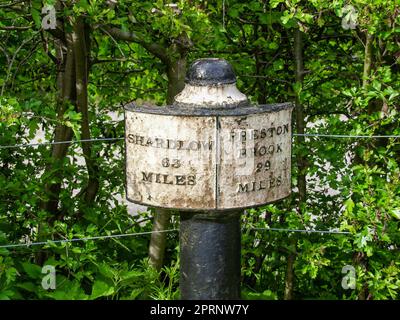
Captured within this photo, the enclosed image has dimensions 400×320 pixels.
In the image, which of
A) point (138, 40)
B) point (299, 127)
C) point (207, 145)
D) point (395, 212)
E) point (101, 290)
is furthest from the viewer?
point (299, 127)

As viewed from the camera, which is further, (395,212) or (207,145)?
(395,212)

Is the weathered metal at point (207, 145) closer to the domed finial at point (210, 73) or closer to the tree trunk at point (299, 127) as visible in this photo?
the domed finial at point (210, 73)

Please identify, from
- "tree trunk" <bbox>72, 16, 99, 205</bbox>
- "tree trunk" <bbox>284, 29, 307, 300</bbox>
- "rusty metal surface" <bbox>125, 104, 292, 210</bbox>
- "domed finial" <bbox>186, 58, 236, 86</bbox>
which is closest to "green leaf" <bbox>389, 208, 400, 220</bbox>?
"tree trunk" <bbox>284, 29, 307, 300</bbox>

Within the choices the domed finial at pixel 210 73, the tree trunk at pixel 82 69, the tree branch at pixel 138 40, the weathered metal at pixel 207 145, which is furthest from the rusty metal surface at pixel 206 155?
the tree trunk at pixel 82 69

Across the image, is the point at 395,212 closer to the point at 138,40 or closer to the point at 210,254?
the point at 210,254

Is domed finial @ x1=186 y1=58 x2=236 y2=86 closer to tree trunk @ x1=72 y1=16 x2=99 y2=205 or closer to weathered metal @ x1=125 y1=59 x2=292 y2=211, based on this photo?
weathered metal @ x1=125 y1=59 x2=292 y2=211

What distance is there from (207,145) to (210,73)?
0.32 meters

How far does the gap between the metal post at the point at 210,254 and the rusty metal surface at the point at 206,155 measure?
0.48ft

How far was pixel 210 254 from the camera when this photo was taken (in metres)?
3.95

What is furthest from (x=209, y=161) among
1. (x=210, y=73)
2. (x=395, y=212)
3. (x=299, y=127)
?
(x=299, y=127)

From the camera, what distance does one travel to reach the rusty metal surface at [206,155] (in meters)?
3.71

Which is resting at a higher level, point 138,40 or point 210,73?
point 138,40

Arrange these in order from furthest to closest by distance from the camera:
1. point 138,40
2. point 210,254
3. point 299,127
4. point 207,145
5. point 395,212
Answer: point 299,127
point 138,40
point 395,212
point 210,254
point 207,145
